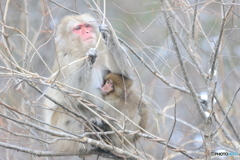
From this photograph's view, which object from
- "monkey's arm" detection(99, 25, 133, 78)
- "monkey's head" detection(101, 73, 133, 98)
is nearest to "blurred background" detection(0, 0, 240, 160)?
"monkey's arm" detection(99, 25, 133, 78)

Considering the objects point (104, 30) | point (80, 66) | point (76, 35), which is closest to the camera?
point (104, 30)

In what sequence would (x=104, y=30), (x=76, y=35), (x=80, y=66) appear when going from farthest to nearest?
(x=76, y=35), (x=80, y=66), (x=104, y=30)

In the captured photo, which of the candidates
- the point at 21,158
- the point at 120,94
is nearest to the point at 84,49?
the point at 120,94

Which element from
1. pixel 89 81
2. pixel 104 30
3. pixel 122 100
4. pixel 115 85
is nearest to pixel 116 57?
pixel 115 85

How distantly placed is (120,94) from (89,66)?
731mm

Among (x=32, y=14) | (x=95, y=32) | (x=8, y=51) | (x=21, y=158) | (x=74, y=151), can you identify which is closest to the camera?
(x=8, y=51)

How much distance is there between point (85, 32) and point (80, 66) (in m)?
0.47

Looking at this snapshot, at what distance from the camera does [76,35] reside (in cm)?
515

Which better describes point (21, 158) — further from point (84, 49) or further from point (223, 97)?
point (223, 97)

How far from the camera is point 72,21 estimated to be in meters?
5.37

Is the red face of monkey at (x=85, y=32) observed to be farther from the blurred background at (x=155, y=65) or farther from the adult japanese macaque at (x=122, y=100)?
the adult japanese macaque at (x=122, y=100)

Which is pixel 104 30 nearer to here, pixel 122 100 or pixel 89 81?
pixel 89 81

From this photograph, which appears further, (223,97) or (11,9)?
(11,9)

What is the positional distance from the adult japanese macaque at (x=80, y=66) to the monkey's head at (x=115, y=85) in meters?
0.10
